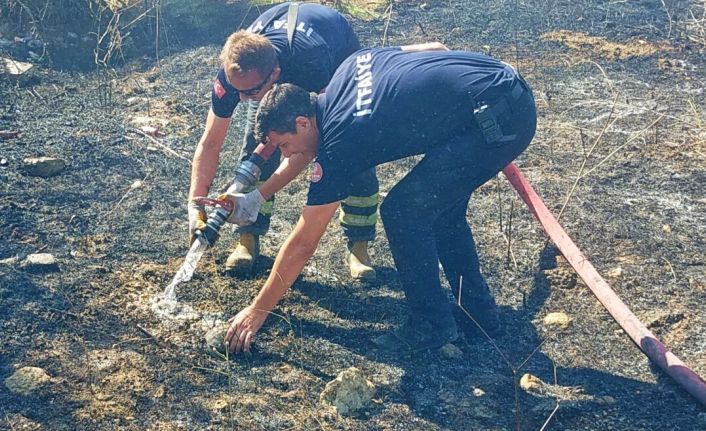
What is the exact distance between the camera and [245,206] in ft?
13.4

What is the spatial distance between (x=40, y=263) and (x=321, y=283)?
157 cm

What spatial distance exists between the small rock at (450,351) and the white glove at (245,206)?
117cm

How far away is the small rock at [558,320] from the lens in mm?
4473

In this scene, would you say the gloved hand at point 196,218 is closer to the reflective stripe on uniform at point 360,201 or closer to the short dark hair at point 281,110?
Result: the short dark hair at point 281,110

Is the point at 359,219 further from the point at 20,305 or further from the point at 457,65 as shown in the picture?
the point at 20,305

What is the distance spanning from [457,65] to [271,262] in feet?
5.79

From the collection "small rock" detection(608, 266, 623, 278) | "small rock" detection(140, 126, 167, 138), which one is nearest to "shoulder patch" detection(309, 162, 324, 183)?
"small rock" detection(608, 266, 623, 278)

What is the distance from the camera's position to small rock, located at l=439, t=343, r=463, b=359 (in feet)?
13.7

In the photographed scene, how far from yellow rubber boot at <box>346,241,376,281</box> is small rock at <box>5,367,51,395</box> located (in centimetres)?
187

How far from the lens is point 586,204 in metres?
5.61

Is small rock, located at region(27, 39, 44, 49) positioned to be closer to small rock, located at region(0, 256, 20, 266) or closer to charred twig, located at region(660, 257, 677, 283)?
small rock, located at region(0, 256, 20, 266)

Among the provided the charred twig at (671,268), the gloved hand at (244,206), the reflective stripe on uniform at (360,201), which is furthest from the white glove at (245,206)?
the charred twig at (671,268)

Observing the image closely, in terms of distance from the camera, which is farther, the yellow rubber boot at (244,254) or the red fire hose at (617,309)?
the yellow rubber boot at (244,254)

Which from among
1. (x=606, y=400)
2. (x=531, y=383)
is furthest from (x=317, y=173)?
(x=606, y=400)
